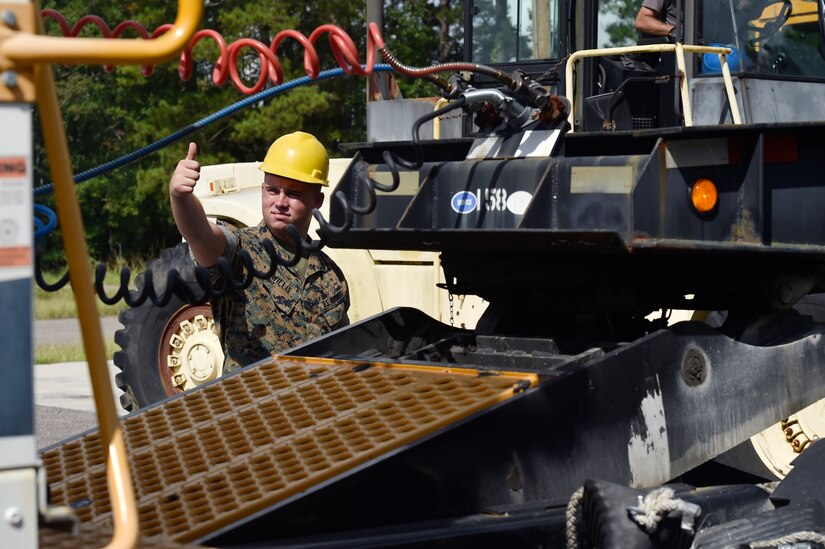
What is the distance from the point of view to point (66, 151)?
7.47 feet

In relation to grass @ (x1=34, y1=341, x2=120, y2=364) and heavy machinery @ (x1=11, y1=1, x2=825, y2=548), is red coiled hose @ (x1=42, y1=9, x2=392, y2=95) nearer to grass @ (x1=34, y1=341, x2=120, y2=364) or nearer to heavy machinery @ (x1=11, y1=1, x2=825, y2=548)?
heavy machinery @ (x1=11, y1=1, x2=825, y2=548)

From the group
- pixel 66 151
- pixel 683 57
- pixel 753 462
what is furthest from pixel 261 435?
pixel 753 462

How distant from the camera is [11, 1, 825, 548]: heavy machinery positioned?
3.63 metres

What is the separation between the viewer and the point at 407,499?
366 centimetres

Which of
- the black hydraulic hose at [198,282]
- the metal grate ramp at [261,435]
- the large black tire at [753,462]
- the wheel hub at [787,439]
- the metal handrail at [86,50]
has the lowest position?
the large black tire at [753,462]

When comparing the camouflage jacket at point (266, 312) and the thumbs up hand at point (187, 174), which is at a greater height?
the thumbs up hand at point (187, 174)

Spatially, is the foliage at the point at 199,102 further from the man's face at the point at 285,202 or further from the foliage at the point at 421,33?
the man's face at the point at 285,202

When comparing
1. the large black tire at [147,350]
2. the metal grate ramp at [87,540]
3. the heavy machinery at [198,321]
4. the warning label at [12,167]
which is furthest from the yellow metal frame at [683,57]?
the warning label at [12,167]

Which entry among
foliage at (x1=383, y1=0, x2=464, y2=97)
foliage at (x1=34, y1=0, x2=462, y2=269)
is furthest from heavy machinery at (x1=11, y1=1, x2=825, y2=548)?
foliage at (x1=383, y1=0, x2=464, y2=97)

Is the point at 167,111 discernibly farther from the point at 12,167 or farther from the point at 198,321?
the point at 12,167

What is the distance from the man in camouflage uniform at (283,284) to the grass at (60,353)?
28.3 feet

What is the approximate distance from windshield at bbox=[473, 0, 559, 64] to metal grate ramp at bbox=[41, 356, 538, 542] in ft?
13.3

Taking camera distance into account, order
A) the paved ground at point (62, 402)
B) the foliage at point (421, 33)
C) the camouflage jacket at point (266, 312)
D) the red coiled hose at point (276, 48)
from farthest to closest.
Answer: the foliage at point (421, 33)
the paved ground at point (62, 402)
the camouflage jacket at point (266, 312)
the red coiled hose at point (276, 48)

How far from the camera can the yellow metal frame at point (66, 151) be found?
2168 millimetres
